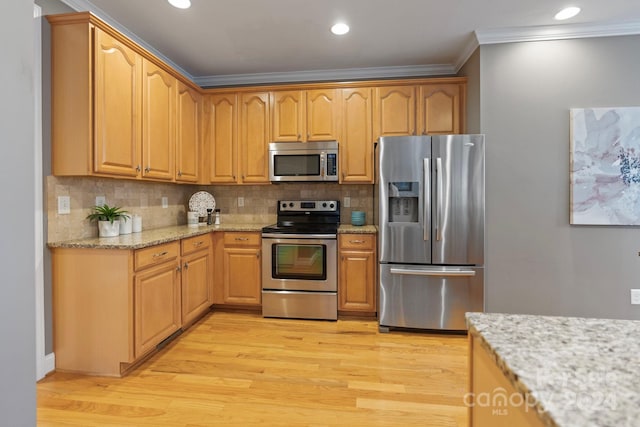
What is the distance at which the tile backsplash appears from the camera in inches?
86.1

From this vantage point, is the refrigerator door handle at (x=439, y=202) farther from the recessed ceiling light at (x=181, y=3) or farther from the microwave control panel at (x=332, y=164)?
the recessed ceiling light at (x=181, y=3)

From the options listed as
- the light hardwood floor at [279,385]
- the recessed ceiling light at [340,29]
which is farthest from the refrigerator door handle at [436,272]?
the recessed ceiling light at [340,29]

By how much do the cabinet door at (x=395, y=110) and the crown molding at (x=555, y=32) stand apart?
780 millimetres

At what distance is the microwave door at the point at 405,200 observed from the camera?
2773 millimetres

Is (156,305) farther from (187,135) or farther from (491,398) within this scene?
(491,398)

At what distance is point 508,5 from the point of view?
236cm

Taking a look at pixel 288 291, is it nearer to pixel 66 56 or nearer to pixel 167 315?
pixel 167 315

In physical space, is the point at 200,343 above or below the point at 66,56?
below

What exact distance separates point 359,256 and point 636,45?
9.53 ft

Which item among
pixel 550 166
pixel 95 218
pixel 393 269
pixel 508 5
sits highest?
pixel 508 5

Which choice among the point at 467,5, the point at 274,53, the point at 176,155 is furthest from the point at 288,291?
the point at 467,5

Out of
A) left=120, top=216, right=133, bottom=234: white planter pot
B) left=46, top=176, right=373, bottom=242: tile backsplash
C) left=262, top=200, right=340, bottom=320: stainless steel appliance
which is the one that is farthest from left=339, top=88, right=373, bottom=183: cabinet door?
left=120, top=216, right=133, bottom=234: white planter pot

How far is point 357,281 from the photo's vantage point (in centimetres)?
311

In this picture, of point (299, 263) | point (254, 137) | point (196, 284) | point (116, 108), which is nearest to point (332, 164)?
point (254, 137)
